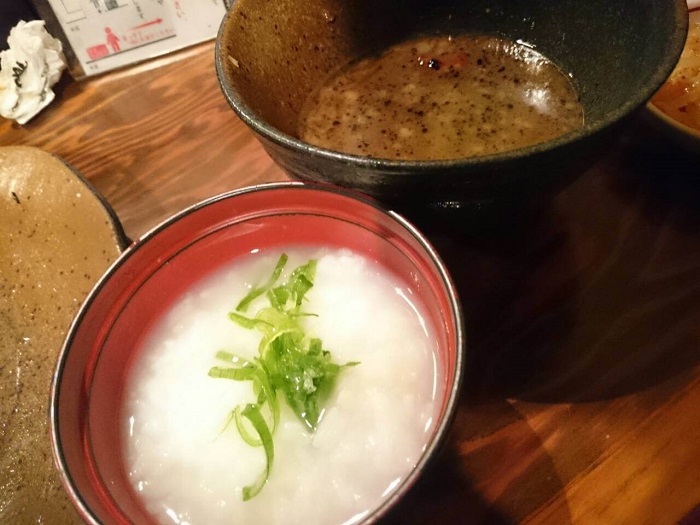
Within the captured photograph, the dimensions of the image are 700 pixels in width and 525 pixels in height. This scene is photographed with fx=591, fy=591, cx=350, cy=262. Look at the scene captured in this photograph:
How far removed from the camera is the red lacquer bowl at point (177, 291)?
0.71 meters

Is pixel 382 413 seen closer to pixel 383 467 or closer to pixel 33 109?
pixel 383 467

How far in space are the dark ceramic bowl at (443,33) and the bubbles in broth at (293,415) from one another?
188 mm

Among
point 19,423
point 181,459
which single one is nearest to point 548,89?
point 181,459

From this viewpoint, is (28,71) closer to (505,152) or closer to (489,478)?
(505,152)

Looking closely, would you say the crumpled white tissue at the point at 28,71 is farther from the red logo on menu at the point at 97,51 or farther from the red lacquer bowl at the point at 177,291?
the red lacquer bowl at the point at 177,291

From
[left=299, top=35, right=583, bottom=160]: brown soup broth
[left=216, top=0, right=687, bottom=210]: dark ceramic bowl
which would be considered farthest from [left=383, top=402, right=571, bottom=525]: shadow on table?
[left=299, top=35, right=583, bottom=160]: brown soup broth

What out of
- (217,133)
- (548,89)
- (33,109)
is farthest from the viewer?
(33,109)

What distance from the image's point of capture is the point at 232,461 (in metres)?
0.83

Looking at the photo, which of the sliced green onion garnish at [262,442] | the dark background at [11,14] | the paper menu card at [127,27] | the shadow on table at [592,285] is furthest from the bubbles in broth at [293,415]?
the dark background at [11,14]

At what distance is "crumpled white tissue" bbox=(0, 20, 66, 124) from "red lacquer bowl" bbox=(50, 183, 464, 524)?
1.02 meters

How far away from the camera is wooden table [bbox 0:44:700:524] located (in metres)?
0.87

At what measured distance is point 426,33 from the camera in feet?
4.56

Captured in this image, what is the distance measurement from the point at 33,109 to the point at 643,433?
167 centimetres

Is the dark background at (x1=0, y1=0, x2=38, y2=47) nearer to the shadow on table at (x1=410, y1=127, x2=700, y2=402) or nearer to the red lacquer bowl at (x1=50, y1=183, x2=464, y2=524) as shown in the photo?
the red lacquer bowl at (x1=50, y1=183, x2=464, y2=524)
